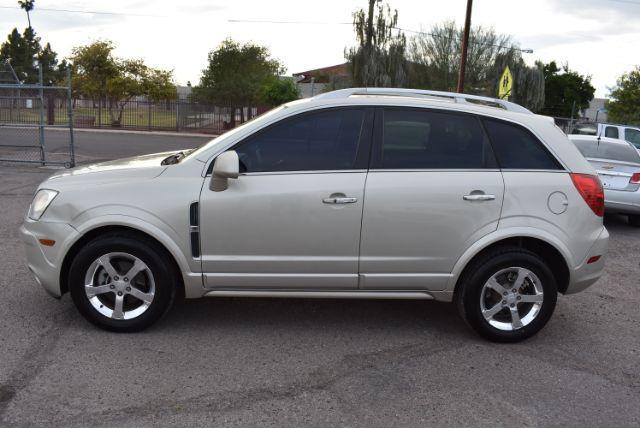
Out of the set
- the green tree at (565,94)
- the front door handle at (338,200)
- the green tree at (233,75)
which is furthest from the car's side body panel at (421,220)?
the green tree at (565,94)

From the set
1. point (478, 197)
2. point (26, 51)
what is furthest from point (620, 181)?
point (26, 51)

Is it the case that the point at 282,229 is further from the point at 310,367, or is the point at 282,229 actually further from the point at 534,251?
the point at 534,251

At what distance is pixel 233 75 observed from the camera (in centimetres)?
3738

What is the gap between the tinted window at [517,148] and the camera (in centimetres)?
439

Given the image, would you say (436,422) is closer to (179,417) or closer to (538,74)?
(179,417)

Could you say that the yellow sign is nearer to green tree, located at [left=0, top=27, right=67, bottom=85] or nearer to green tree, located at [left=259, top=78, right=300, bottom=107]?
green tree, located at [left=259, top=78, right=300, bottom=107]

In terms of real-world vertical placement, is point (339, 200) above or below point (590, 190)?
below

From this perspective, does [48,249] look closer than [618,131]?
Yes

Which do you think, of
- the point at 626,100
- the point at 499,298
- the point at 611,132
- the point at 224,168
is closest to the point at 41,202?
the point at 224,168

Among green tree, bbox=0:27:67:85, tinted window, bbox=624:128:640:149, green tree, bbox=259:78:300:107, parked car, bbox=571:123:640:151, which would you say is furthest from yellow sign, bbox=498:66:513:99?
green tree, bbox=0:27:67:85

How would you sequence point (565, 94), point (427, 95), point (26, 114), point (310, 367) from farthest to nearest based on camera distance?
point (565, 94), point (26, 114), point (427, 95), point (310, 367)

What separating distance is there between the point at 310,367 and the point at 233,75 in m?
35.1

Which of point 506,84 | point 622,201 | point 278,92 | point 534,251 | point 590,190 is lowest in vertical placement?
point 622,201

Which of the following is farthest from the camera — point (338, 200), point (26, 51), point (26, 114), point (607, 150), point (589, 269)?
point (26, 51)
